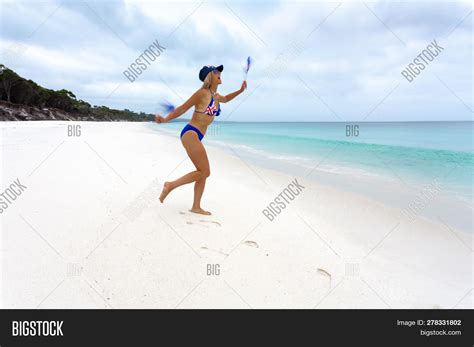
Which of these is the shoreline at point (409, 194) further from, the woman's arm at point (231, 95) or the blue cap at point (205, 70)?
the blue cap at point (205, 70)

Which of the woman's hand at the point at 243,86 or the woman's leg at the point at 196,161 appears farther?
the woman's hand at the point at 243,86

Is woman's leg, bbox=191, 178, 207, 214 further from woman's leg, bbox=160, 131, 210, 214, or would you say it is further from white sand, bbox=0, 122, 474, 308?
white sand, bbox=0, 122, 474, 308

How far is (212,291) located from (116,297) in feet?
2.26

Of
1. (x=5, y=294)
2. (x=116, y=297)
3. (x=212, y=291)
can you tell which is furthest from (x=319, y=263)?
(x=5, y=294)

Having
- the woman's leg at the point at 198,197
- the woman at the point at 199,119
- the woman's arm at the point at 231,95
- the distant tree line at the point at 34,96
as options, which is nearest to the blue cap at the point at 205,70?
the woman at the point at 199,119

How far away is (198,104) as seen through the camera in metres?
3.83

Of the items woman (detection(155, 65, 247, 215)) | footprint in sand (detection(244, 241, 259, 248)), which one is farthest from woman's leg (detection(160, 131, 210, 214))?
footprint in sand (detection(244, 241, 259, 248))

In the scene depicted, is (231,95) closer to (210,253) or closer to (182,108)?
(182,108)

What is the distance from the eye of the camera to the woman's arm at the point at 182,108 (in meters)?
3.80

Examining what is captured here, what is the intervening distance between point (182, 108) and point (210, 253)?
6.53ft

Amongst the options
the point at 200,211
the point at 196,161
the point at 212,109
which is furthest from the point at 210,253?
the point at 212,109

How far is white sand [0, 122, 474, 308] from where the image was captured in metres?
2.19

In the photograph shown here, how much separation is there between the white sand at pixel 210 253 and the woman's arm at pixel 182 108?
117cm

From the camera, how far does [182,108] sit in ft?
12.7
